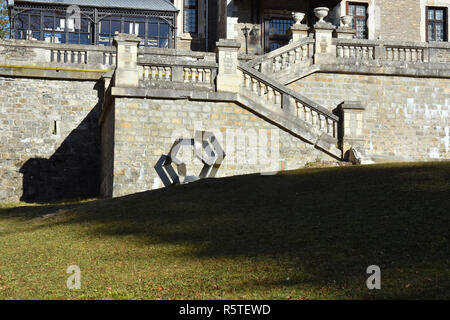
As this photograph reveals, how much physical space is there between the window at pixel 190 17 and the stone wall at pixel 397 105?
12.6 meters

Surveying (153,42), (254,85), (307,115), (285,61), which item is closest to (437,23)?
(153,42)

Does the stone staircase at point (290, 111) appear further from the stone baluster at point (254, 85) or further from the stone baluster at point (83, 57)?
the stone baluster at point (83, 57)

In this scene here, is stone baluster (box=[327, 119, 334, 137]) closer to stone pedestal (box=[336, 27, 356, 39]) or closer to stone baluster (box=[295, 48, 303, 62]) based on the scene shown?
stone baluster (box=[295, 48, 303, 62])

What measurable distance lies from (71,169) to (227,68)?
21.3ft

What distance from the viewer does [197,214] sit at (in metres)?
10.7

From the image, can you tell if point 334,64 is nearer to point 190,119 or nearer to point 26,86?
point 190,119

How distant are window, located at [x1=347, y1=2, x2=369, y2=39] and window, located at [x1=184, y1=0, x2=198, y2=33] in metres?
7.16

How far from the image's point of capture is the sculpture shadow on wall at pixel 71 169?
19.4 meters

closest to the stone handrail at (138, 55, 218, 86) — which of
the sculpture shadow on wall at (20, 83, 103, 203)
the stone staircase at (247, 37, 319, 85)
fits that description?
the stone staircase at (247, 37, 319, 85)

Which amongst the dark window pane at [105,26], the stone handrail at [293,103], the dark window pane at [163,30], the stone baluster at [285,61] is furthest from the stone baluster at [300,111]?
the dark window pane at [105,26]

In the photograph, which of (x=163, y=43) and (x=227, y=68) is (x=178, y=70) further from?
(x=163, y=43)

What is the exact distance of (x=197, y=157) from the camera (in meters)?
15.7

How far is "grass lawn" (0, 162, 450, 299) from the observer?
663 cm
